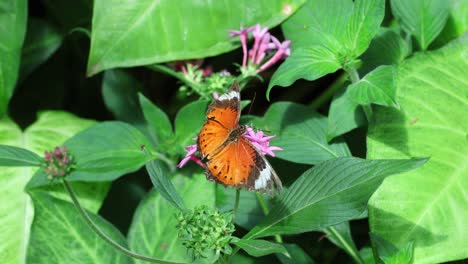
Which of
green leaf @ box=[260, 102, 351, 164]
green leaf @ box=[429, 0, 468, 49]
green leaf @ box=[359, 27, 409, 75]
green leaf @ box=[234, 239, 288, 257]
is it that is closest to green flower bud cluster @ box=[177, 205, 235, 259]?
green leaf @ box=[234, 239, 288, 257]

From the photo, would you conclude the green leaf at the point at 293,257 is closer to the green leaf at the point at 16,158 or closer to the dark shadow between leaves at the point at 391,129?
the dark shadow between leaves at the point at 391,129

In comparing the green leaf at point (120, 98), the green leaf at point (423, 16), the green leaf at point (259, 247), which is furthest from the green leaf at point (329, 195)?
the green leaf at point (120, 98)

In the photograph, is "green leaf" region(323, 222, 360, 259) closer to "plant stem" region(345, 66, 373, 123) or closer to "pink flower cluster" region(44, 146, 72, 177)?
"plant stem" region(345, 66, 373, 123)

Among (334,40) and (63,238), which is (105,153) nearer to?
(63,238)

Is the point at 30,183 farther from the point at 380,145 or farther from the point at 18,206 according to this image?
the point at 380,145

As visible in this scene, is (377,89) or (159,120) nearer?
(377,89)

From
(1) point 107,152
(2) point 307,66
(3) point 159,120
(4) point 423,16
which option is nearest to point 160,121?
(3) point 159,120
